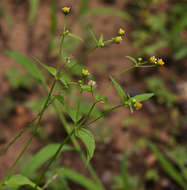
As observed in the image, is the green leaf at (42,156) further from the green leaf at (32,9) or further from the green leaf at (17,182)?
the green leaf at (32,9)

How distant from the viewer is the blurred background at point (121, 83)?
2.63 m

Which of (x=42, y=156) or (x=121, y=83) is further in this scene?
(x=121, y=83)

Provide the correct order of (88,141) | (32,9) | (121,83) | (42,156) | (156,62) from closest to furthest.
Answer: (88,141) → (156,62) → (42,156) → (32,9) → (121,83)

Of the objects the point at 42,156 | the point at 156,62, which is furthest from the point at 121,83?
the point at 156,62

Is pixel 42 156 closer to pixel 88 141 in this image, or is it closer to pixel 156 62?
pixel 88 141

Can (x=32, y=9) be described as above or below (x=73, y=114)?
below

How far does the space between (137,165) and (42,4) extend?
2.62 metres

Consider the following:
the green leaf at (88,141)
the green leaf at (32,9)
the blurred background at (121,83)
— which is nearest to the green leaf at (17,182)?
the green leaf at (88,141)

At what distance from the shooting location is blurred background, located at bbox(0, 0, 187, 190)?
8.63ft

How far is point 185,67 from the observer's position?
11.5ft

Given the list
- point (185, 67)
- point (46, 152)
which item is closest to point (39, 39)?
point (185, 67)

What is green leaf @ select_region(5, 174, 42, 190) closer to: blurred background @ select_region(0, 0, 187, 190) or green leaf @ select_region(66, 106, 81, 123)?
green leaf @ select_region(66, 106, 81, 123)

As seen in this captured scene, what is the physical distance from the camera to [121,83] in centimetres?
339

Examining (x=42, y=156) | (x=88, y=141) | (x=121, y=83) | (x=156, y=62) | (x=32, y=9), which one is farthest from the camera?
(x=121, y=83)
